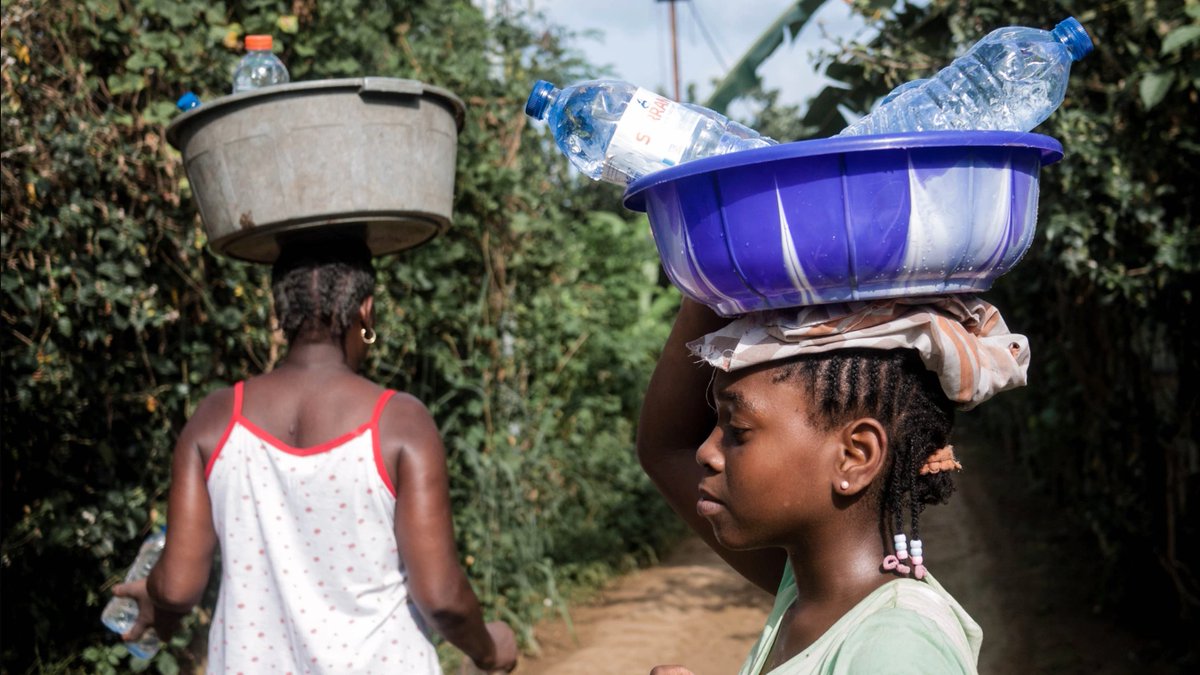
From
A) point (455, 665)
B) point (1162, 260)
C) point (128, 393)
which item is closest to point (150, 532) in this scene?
point (128, 393)

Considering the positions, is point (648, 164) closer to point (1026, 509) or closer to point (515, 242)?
point (515, 242)

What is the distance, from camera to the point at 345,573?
8.52 feet

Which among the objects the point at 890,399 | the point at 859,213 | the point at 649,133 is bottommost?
the point at 890,399

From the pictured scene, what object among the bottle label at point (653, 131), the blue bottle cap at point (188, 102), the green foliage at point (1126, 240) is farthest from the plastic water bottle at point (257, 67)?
the green foliage at point (1126, 240)

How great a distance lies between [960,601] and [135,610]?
4575mm

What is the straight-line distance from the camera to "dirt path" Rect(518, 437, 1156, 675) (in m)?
5.90

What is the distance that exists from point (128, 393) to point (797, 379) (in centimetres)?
345

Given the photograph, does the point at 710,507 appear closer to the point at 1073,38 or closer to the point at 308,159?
the point at 1073,38

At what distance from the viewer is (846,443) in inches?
59.6

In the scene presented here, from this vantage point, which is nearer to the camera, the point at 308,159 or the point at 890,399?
the point at 890,399

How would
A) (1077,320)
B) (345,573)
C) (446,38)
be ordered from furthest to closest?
1. (1077,320)
2. (446,38)
3. (345,573)

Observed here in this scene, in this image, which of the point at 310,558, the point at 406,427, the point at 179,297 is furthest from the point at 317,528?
the point at 179,297

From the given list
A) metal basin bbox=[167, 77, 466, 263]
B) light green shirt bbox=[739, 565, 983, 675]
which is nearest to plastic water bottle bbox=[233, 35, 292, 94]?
metal basin bbox=[167, 77, 466, 263]

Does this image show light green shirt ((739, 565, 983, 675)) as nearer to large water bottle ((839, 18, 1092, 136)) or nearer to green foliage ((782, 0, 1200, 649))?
large water bottle ((839, 18, 1092, 136))
